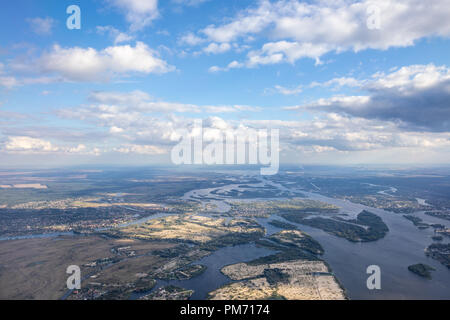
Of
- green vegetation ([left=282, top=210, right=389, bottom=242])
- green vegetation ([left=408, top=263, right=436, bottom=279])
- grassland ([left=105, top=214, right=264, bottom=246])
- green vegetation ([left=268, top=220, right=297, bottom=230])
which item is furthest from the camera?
green vegetation ([left=268, top=220, right=297, bottom=230])

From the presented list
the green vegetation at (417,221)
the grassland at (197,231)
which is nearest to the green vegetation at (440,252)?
the green vegetation at (417,221)

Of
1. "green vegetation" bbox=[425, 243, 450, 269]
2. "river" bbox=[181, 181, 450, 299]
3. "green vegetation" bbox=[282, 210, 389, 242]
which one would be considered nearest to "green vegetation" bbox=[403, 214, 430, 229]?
"river" bbox=[181, 181, 450, 299]

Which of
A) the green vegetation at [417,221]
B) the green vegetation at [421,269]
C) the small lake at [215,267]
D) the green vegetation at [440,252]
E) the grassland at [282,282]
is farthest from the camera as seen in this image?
the green vegetation at [417,221]

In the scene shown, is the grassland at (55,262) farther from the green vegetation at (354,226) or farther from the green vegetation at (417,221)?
the green vegetation at (417,221)

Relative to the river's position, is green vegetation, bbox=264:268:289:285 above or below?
above

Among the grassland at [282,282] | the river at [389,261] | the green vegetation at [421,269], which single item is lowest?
the river at [389,261]

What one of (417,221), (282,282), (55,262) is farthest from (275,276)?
(417,221)

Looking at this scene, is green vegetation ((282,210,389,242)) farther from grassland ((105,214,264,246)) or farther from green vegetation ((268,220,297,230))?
grassland ((105,214,264,246))

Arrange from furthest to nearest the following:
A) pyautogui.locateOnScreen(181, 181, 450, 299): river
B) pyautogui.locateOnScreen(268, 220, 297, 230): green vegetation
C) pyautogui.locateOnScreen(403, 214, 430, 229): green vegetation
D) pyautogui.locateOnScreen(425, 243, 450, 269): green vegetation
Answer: pyautogui.locateOnScreen(403, 214, 430, 229): green vegetation
pyautogui.locateOnScreen(268, 220, 297, 230): green vegetation
pyautogui.locateOnScreen(425, 243, 450, 269): green vegetation
pyautogui.locateOnScreen(181, 181, 450, 299): river
